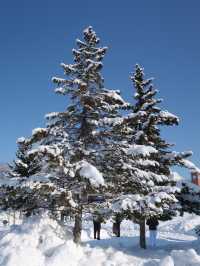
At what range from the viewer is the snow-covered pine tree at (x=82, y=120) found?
54.6ft

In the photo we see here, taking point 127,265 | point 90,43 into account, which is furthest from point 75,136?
point 127,265

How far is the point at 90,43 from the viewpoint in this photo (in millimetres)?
19125

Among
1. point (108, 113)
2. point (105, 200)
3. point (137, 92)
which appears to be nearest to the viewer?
point (105, 200)

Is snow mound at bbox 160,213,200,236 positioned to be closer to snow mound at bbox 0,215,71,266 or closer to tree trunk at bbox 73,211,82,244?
tree trunk at bbox 73,211,82,244

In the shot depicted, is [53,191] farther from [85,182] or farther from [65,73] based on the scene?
[65,73]

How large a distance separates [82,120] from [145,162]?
3926 mm

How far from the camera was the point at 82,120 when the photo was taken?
1823 centimetres

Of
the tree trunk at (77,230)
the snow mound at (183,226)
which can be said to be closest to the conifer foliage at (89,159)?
the tree trunk at (77,230)

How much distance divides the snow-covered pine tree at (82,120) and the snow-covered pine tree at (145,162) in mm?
1203

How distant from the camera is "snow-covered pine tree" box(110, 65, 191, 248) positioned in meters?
15.7

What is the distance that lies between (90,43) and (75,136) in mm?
5258

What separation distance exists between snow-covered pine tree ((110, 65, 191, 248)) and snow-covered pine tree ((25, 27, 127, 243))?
1203mm

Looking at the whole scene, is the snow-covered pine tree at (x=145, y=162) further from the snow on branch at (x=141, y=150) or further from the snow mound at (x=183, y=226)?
the snow mound at (x=183, y=226)

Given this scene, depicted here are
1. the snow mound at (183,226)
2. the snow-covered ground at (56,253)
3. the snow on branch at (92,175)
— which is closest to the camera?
the snow-covered ground at (56,253)
